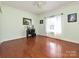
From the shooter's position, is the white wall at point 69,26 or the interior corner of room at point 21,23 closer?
the white wall at point 69,26

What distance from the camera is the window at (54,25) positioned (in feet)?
16.3

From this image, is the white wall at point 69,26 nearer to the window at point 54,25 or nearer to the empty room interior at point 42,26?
the empty room interior at point 42,26

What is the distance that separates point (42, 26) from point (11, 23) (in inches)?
117

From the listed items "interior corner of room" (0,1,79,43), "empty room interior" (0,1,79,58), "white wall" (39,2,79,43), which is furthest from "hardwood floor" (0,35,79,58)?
"interior corner of room" (0,1,79,43)

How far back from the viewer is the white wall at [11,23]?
153 inches

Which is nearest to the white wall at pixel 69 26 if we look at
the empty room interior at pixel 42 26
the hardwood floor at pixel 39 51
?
the empty room interior at pixel 42 26

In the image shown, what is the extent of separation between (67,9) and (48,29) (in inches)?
90.3

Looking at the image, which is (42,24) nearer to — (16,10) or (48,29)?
(48,29)

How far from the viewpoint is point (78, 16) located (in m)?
3.60

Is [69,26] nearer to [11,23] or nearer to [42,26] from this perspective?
[42,26]

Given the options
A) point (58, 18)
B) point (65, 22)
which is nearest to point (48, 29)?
point (58, 18)

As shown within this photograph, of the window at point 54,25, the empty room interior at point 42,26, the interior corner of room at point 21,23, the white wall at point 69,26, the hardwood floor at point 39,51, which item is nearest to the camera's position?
the hardwood floor at point 39,51

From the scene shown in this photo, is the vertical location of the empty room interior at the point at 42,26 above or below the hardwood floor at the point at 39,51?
above

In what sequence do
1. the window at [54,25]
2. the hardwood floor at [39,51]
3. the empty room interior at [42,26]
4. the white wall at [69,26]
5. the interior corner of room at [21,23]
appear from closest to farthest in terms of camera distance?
the hardwood floor at [39,51] → the empty room interior at [42,26] → the white wall at [69,26] → the interior corner of room at [21,23] → the window at [54,25]
